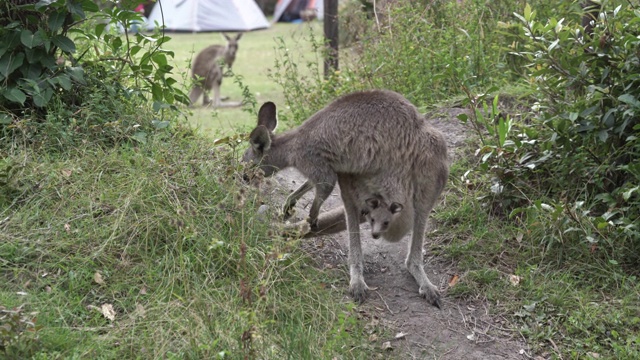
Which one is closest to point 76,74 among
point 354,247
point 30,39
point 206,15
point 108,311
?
point 30,39

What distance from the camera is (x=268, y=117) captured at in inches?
233

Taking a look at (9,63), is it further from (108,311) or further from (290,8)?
(290,8)

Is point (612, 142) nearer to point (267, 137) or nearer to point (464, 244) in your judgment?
point (464, 244)

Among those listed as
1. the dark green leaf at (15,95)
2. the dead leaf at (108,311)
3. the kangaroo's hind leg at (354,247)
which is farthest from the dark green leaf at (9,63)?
the kangaroo's hind leg at (354,247)

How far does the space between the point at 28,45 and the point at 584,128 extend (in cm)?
401

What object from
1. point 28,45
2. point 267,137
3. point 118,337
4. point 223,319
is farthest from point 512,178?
point 28,45

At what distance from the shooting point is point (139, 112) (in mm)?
6336

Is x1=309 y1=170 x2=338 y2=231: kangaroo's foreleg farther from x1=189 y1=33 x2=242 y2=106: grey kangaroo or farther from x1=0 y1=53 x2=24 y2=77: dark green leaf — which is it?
x1=189 y1=33 x2=242 y2=106: grey kangaroo

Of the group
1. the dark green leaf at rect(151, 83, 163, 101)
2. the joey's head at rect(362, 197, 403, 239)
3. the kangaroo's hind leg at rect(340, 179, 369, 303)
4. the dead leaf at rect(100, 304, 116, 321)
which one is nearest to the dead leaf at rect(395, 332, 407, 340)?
the kangaroo's hind leg at rect(340, 179, 369, 303)

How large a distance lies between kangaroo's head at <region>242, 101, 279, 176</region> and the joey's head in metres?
0.89

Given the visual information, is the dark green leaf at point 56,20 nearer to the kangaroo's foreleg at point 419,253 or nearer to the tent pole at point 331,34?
the kangaroo's foreleg at point 419,253

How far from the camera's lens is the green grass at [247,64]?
11.1 m

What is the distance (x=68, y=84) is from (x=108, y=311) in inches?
84.5

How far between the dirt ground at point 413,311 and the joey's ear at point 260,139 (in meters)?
0.31
